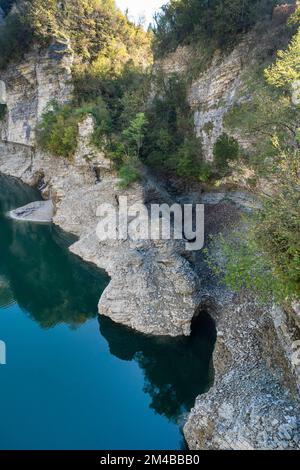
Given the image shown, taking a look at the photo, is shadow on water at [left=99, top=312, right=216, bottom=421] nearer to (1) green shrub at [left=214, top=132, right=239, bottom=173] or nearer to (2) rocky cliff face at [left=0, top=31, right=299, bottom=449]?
(2) rocky cliff face at [left=0, top=31, right=299, bottom=449]

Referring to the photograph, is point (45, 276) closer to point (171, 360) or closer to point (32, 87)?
point (171, 360)

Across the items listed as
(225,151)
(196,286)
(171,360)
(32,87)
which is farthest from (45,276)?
(32,87)

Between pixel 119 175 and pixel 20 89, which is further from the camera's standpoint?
pixel 20 89

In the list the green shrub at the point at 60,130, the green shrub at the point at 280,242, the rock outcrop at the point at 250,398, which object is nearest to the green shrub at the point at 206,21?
the green shrub at the point at 60,130

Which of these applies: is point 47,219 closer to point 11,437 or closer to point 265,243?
point 11,437

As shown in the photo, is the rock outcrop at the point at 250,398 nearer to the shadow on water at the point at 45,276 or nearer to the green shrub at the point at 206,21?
the shadow on water at the point at 45,276

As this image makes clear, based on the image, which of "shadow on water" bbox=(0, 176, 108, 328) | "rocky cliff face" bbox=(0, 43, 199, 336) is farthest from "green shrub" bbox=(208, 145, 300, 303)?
"shadow on water" bbox=(0, 176, 108, 328)
